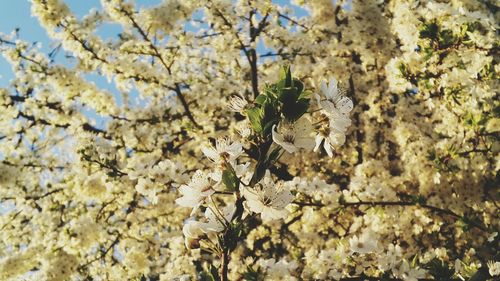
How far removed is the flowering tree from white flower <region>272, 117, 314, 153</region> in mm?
1921

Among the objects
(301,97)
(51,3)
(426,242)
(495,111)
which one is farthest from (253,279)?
(51,3)

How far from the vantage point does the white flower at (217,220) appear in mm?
1574

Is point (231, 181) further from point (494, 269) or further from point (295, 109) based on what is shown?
point (494, 269)

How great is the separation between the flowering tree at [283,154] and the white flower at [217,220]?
1.78m

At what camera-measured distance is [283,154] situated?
427 centimetres

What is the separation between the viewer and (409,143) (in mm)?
6133

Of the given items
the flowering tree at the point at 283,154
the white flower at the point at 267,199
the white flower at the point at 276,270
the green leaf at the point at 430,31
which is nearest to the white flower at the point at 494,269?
the flowering tree at the point at 283,154

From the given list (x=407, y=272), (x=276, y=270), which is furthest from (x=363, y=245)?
(x=276, y=270)

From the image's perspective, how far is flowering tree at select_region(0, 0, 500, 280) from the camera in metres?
4.09

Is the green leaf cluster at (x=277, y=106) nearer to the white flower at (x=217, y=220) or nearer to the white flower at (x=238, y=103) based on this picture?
the white flower at (x=238, y=103)

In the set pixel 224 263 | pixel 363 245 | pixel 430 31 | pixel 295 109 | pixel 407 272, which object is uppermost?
pixel 295 109

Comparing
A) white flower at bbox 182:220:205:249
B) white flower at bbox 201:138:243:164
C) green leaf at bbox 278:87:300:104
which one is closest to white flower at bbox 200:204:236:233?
white flower at bbox 182:220:205:249

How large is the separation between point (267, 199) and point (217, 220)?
0.67 feet

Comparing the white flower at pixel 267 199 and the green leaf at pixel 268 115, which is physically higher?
the green leaf at pixel 268 115
